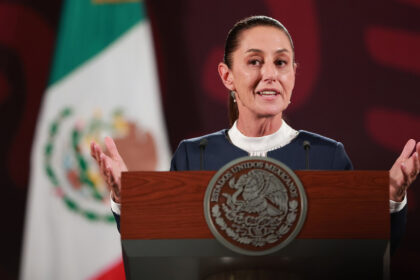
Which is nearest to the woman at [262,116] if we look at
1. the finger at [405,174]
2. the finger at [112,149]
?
the finger at [112,149]

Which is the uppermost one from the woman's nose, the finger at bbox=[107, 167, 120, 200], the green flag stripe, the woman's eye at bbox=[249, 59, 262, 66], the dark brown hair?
the green flag stripe

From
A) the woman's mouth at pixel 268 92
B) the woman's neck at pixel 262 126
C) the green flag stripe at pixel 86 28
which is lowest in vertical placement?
the woman's neck at pixel 262 126

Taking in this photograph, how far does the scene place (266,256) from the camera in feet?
4.79

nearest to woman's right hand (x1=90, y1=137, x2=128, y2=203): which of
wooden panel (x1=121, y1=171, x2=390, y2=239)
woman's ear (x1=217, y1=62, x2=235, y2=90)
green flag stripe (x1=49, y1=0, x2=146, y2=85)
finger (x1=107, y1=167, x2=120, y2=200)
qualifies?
finger (x1=107, y1=167, x2=120, y2=200)

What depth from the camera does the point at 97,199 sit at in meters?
3.95

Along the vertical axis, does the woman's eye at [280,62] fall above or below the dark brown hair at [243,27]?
below

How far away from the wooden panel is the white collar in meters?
0.68

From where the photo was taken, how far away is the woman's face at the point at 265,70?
7.04ft

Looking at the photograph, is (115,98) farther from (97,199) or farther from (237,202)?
(237,202)

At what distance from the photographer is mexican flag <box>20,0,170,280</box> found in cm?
390

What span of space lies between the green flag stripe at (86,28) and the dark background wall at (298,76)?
85 mm

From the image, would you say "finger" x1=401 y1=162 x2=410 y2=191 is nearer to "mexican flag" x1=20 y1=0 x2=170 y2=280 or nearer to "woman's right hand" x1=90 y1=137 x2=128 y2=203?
"woman's right hand" x1=90 y1=137 x2=128 y2=203

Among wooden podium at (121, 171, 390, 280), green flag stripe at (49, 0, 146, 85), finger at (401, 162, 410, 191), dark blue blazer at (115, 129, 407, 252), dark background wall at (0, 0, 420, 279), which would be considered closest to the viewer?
wooden podium at (121, 171, 390, 280)

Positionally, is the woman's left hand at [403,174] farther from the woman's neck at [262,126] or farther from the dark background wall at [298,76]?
the dark background wall at [298,76]
